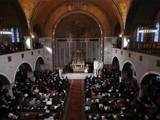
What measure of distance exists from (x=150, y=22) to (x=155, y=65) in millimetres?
9444

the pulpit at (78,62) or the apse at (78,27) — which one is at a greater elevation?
the apse at (78,27)

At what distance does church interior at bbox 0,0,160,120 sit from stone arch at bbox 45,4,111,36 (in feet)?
0.42

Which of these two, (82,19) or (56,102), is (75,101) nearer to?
(56,102)

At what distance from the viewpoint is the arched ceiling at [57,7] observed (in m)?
23.5

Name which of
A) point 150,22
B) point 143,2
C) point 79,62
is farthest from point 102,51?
point 143,2

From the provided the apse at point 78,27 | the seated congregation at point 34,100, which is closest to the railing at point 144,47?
the apse at point 78,27

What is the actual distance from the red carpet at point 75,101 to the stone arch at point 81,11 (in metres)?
8.42

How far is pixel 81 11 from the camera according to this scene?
3181 cm

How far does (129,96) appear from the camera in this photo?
62.6 ft

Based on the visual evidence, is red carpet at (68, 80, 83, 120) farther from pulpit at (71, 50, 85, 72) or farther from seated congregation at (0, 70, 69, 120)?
pulpit at (71, 50, 85, 72)

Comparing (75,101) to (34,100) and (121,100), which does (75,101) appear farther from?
(121,100)

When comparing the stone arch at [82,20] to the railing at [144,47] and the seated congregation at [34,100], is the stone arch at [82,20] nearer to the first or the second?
the railing at [144,47]

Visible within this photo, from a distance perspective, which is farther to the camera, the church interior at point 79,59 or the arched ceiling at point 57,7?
the arched ceiling at point 57,7

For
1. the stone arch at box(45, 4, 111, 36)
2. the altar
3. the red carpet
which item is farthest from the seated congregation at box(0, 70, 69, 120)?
the stone arch at box(45, 4, 111, 36)
